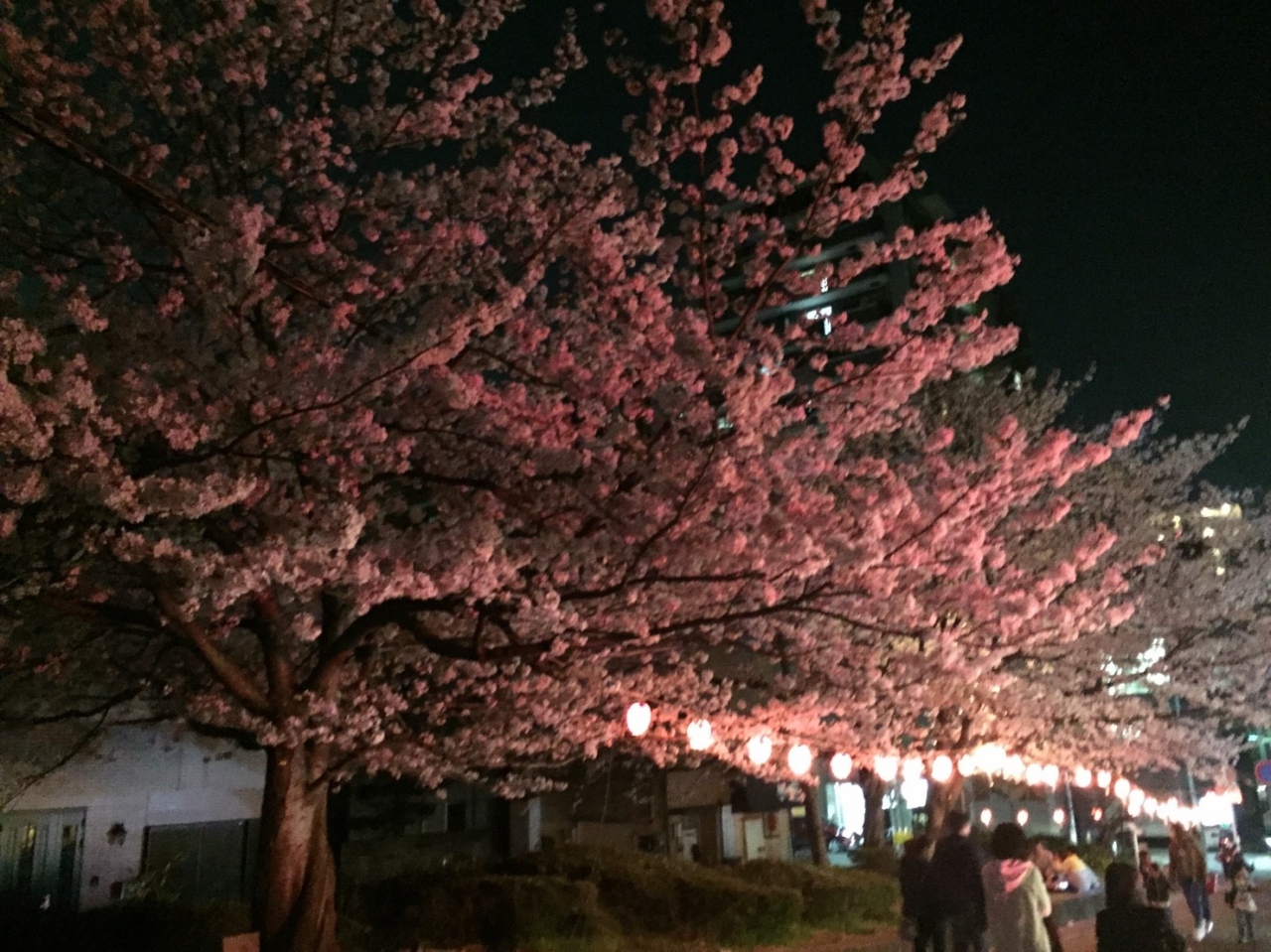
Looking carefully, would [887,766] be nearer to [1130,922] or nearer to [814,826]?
[814,826]

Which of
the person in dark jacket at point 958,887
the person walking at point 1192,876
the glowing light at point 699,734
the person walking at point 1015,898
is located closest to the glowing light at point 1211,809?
the person walking at point 1192,876

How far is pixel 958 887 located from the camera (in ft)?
27.2

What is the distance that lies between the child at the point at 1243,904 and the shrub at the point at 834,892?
4.94 m

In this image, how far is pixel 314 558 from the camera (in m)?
7.44

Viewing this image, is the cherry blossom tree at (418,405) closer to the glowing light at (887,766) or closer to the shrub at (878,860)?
the glowing light at (887,766)

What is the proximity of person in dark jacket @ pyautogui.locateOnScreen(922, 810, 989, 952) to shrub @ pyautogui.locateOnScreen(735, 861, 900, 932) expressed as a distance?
21.2ft

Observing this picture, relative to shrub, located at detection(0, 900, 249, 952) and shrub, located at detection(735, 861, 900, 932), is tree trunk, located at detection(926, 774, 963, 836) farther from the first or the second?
shrub, located at detection(0, 900, 249, 952)

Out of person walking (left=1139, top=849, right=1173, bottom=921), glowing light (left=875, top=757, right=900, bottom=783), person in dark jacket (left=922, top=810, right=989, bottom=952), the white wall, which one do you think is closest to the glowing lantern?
person in dark jacket (left=922, top=810, right=989, bottom=952)

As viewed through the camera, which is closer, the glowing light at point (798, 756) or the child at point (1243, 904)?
the glowing light at point (798, 756)

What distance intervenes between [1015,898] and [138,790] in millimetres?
12713

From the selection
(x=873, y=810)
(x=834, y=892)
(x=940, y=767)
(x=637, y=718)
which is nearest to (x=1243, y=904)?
(x=940, y=767)

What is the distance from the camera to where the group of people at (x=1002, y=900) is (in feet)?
19.4

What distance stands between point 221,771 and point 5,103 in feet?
36.0

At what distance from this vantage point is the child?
14.3 metres
